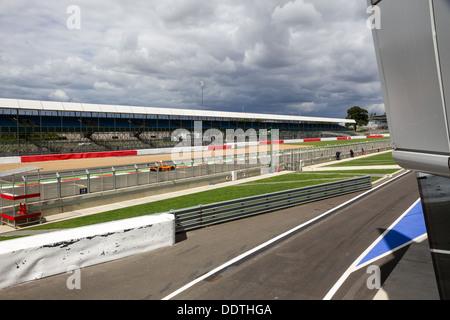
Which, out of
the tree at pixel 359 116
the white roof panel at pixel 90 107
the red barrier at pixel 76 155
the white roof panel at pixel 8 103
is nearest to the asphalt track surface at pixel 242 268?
the red barrier at pixel 76 155

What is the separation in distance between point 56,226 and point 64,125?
44731 millimetres

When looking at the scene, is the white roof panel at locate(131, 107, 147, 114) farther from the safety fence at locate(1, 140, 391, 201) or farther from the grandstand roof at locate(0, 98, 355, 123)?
the safety fence at locate(1, 140, 391, 201)

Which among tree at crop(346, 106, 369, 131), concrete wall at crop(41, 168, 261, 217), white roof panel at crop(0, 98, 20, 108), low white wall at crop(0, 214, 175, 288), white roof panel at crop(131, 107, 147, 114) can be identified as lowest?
low white wall at crop(0, 214, 175, 288)

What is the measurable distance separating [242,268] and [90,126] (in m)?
55.0

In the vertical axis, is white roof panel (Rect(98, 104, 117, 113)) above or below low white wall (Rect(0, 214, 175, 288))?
above

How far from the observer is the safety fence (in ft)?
62.9

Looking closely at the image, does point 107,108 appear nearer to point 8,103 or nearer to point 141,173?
point 8,103

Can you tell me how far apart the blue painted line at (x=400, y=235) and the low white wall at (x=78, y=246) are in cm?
569

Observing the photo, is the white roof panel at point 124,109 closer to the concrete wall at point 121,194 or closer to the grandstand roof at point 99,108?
the grandstand roof at point 99,108

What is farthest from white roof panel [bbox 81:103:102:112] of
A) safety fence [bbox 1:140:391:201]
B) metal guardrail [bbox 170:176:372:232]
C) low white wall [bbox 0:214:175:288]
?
low white wall [bbox 0:214:175:288]

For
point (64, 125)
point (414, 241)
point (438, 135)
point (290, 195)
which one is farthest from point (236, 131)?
point (438, 135)

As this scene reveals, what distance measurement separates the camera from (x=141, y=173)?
83.2 ft

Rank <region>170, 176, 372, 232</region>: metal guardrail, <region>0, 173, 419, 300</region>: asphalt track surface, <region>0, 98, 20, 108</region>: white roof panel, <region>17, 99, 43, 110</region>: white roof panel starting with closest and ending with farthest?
<region>0, 173, 419, 300</region>: asphalt track surface → <region>170, 176, 372, 232</region>: metal guardrail → <region>0, 98, 20, 108</region>: white roof panel → <region>17, 99, 43, 110</region>: white roof panel

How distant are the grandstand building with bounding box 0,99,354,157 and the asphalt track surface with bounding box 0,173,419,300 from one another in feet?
128
